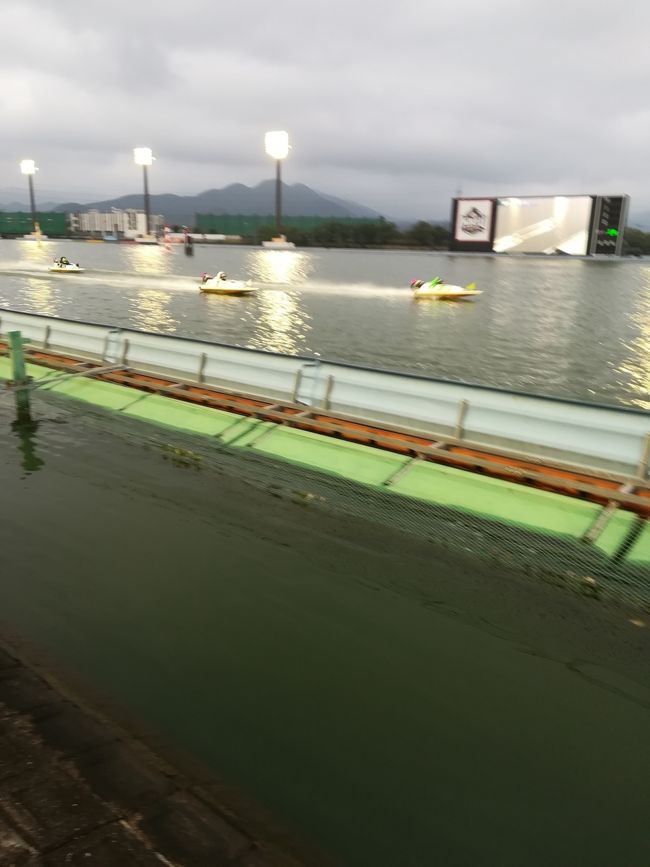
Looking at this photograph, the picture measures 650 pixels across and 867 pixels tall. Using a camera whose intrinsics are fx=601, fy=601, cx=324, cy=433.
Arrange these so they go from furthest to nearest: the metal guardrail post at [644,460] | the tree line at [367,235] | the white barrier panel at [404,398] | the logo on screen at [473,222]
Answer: the tree line at [367,235], the logo on screen at [473,222], the white barrier panel at [404,398], the metal guardrail post at [644,460]

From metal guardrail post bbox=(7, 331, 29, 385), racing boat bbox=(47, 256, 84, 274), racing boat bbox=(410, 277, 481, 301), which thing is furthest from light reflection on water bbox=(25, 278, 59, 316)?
racing boat bbox=(410, 277, 481, 301)

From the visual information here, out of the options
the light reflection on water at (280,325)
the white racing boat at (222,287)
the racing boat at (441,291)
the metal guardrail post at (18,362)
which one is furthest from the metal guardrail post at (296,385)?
the racing boat at (441,291)

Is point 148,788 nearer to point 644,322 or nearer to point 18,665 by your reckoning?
point 18,665

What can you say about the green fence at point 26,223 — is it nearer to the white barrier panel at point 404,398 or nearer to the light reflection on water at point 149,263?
the light reflection on water at point 149,263

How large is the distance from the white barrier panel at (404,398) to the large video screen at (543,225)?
5214 inches

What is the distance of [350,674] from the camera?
5.42 m

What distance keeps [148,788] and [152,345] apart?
1119 centimetres

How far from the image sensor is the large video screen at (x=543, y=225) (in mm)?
127250

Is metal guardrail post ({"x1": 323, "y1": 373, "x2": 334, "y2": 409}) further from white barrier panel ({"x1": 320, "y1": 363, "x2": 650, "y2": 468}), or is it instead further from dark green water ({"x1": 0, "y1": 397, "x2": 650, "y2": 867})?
dark green water ({"x1": 0, "y1": 397, "x2": 650, "y2": 867})

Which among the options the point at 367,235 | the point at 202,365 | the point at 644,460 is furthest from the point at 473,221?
the point at 644,460

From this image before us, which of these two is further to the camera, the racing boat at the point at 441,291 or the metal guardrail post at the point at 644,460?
the racing boat at the point at 441,291

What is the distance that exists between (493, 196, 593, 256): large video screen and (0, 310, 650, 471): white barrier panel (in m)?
132

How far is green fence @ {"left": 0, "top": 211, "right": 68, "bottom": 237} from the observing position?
180 metres

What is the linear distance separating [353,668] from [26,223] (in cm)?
21016
